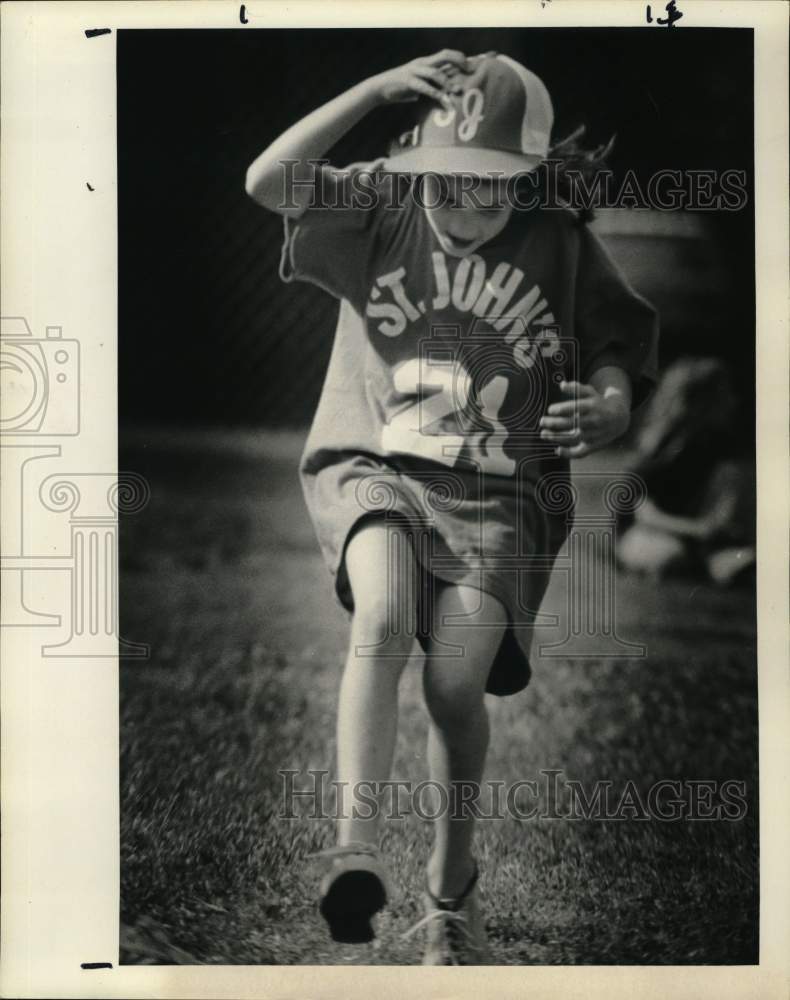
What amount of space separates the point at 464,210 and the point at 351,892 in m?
1.42

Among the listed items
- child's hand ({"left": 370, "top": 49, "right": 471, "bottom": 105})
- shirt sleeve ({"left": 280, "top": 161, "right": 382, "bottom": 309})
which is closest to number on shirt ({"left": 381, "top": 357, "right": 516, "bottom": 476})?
shirt sleeve ({"left": 280, "top": 161, "right": 382, "bottom": 309})

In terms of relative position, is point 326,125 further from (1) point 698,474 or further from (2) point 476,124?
(1) point 698,474

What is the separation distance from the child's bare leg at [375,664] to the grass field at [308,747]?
0.04 metres

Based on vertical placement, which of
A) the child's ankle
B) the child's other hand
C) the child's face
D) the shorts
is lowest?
the child's ankle

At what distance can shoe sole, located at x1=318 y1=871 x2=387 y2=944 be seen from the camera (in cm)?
196

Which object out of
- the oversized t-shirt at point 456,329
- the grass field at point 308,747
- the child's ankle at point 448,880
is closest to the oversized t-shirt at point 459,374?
the oversized t-shirt at point 456,329

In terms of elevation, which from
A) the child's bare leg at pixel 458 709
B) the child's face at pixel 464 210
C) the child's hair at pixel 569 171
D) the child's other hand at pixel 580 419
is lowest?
the child's bare leg at pixel 458 709

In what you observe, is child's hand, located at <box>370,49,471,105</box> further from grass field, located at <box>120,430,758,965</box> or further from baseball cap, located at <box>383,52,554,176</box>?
grass field, located at <box>120,430,758,965</box>

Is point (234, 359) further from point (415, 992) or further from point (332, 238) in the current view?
point (415, 992)

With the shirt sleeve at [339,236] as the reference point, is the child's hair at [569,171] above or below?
above

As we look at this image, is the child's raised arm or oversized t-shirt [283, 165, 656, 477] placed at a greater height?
the child's raised arm

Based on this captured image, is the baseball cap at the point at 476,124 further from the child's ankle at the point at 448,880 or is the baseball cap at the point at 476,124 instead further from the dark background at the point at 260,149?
the child's ankle at the point at 448,880

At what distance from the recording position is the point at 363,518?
197 cm

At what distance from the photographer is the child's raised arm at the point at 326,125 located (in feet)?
6.50
